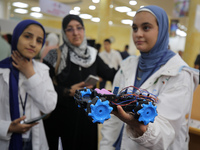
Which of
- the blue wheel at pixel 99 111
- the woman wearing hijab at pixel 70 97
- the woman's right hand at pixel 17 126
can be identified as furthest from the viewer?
the woman wearing hijab at pixel 70 97

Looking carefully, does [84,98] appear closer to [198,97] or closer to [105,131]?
[105,131]

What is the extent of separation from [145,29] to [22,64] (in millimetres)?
878

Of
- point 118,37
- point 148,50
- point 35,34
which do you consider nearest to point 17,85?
point 35,34

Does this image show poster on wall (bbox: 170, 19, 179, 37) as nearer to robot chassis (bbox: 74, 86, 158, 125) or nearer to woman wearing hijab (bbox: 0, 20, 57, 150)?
woman wearing hijab (bbox: 0, 20, 57, 150)

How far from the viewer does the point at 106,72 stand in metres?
1.85

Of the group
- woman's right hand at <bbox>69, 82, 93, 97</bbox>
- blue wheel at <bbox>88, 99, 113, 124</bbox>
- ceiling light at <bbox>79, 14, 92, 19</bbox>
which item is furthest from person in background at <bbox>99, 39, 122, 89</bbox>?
blue wheel at <bbox>88, 99, 113, 124</bbox>

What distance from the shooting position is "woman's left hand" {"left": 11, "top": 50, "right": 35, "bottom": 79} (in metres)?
1.25

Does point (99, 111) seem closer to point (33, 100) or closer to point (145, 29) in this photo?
point (145, 29)

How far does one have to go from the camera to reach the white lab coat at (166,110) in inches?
31.7

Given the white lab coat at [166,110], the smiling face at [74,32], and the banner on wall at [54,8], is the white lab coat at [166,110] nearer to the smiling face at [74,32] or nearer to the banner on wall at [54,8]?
the smiling face at [74,32]

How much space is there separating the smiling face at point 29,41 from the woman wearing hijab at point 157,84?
0.67 metres

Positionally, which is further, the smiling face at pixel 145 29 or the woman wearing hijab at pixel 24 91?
the woman wearing hijab at pixel 24 91

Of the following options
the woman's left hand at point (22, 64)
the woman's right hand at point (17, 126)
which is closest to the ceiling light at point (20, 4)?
the woman's left hand at point (22, 64)

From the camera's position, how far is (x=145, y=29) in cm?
100
